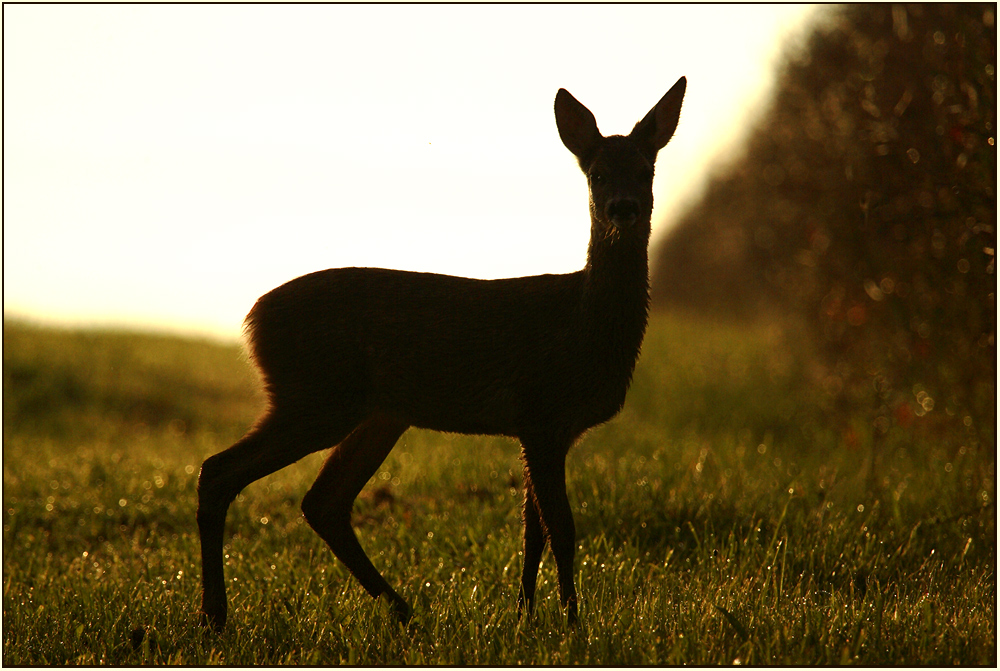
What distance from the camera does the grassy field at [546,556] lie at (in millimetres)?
4023

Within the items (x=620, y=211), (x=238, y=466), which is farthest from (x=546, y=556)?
(x=620, y=211)

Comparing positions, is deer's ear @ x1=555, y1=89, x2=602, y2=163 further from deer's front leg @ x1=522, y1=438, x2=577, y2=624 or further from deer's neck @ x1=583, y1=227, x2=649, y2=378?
deer's front leg @ x1=522, y1=438, x2=577, y2=624

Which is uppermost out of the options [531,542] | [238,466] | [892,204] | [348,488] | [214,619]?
[892,204]

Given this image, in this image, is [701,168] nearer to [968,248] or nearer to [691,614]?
[968,248]

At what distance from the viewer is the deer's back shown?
4.43 meters

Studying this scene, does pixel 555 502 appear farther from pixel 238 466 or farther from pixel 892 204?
pixel 892 204

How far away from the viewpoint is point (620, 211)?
4.19m

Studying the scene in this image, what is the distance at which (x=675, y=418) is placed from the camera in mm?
11352

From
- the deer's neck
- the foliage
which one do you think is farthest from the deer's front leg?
the foliage

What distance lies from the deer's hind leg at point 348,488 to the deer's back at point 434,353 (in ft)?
1.04

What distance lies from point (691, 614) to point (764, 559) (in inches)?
41.0

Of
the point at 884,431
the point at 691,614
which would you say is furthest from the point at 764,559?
the point at 884,431

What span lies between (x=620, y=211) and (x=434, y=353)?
1098 millimetres

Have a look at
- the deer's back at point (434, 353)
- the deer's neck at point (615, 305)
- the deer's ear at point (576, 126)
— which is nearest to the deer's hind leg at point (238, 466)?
the deer's back at point (434, 353)
